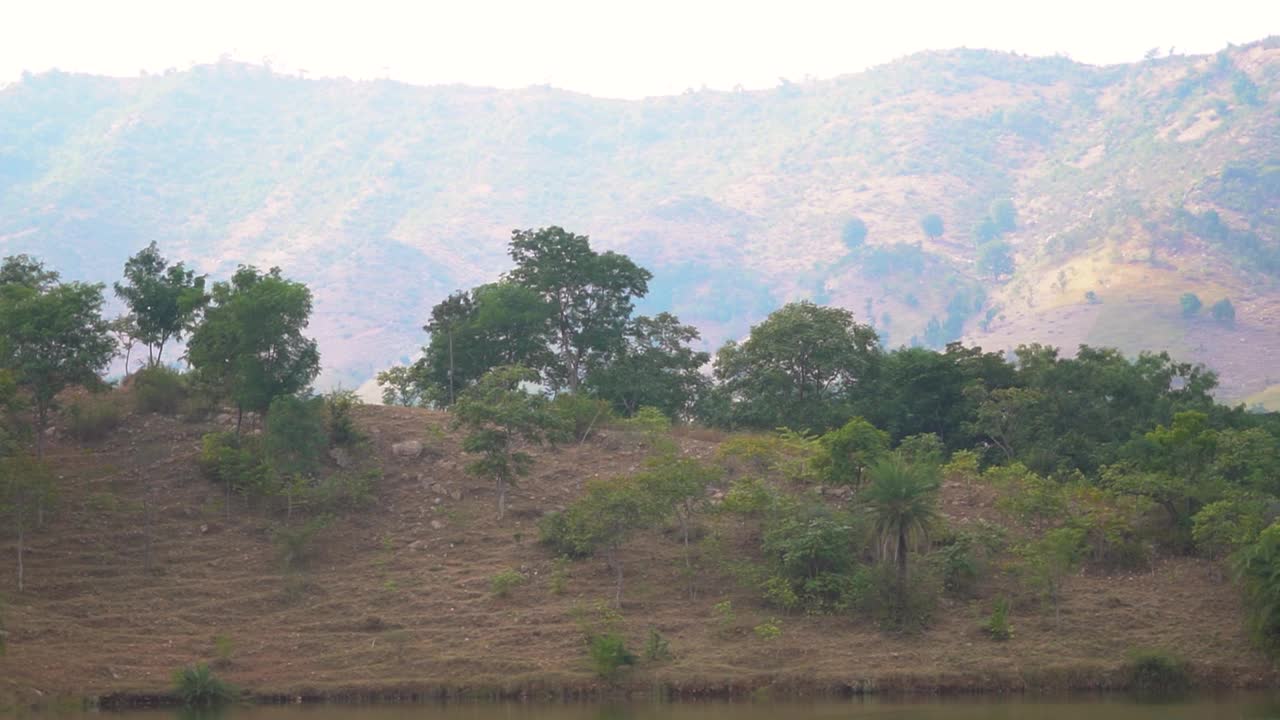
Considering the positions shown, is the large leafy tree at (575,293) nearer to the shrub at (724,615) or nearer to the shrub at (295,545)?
the shrub at (295,545)

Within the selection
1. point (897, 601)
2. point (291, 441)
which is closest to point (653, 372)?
point (291, 441)

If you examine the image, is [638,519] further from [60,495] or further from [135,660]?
[60,495]

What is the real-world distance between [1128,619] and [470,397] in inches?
929

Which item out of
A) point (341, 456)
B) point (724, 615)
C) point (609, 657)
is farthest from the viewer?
point (341, 456)

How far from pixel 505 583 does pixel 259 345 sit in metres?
13.4

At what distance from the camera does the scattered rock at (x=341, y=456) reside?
52.0 m

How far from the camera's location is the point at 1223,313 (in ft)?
531

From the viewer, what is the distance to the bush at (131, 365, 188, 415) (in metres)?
55.2

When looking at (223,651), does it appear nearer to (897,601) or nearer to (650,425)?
(897,601)

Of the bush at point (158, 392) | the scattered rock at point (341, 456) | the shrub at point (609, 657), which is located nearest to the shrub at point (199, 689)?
the shrub at point (609, 657)

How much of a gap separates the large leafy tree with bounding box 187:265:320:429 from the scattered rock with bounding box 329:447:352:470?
2.60m

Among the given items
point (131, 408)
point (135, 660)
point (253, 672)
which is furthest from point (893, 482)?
point (131, 408)

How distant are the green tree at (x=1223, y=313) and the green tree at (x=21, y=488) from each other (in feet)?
472

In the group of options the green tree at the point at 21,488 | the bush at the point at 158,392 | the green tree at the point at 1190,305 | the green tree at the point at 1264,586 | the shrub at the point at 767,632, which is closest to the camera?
the green tree at the point at 1264,586
